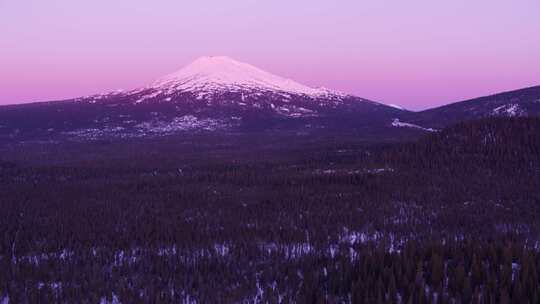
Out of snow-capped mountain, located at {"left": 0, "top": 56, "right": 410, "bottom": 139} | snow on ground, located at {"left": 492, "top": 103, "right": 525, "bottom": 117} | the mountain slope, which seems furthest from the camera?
snow-capped mountain, located at {"left": 0, "top": 56, "right": 410, "bottom": 139}

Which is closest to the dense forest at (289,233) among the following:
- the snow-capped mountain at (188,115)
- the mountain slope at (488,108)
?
the mountain slope at (488,108)

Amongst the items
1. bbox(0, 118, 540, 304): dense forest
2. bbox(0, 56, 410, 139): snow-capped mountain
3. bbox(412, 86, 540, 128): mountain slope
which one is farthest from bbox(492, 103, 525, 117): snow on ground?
bbox(0, 118, 540, 304): dense forest

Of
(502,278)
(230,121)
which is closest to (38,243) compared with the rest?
(502,278)

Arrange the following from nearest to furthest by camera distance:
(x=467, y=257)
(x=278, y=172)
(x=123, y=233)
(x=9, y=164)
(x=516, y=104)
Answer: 1. (x=467, y=257)
2. (x=123, y=233)
3. (x=278, y=172)
4. (x=9, y=164)
5. (x=516, y=104)

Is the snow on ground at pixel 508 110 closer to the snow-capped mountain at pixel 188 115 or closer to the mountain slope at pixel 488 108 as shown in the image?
the mountain slope at pixel 488 108

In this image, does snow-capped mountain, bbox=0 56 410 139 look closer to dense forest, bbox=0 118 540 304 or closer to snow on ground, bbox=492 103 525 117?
snow on ground, bbox=492 103 525 117

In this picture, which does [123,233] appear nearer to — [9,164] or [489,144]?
[489,144]
